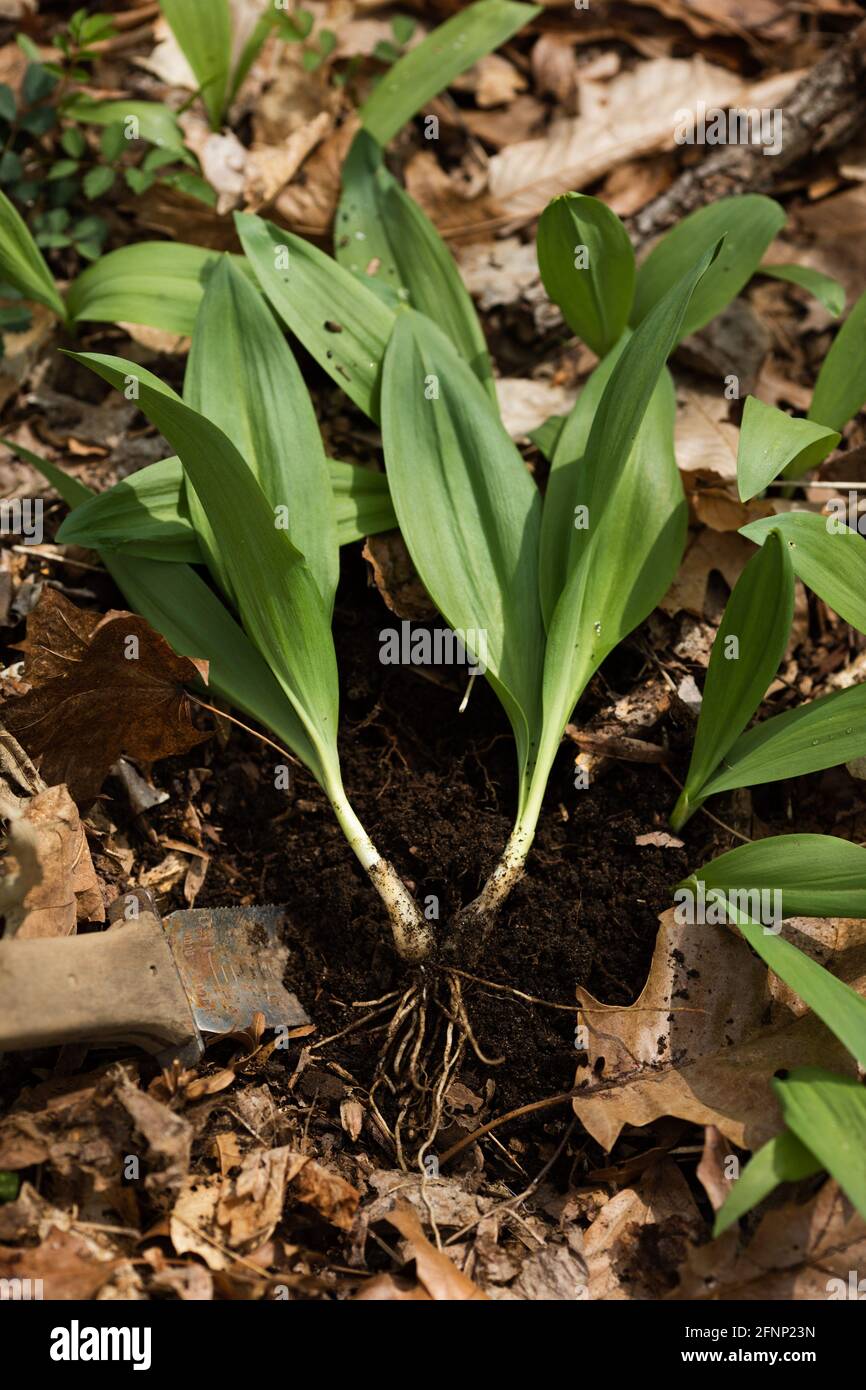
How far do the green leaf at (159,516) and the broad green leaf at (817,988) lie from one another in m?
1.04

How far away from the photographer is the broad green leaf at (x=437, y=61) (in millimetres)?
2609

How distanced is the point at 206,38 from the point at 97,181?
0.47 meters

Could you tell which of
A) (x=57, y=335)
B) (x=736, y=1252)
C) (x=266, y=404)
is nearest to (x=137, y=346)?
(x=57, y=335)

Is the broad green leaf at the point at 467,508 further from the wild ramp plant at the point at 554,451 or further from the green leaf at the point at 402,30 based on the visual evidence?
the green leaf at the point at 402,30

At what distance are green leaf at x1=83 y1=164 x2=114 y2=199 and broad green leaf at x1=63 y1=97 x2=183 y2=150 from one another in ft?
0.41

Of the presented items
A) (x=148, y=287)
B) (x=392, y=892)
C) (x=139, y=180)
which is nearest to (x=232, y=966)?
(x=392, y=892)

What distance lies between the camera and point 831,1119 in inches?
58.5

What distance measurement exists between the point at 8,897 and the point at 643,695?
119 cm

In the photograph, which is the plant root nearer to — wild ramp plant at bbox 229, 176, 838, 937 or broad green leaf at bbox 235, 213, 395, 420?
wild ramp plant at bbox 229, 176, 838, 937

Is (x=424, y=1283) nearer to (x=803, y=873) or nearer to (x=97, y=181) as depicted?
(x=803, y=873)

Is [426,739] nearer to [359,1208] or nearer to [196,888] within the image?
[196,888]

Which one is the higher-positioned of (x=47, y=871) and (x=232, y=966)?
(x=47, y=871)

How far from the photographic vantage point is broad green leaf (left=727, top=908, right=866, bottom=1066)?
4.95 feet

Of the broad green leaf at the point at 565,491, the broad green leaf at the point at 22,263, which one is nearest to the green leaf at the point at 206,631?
the broad green leaf at the point at 22,263
